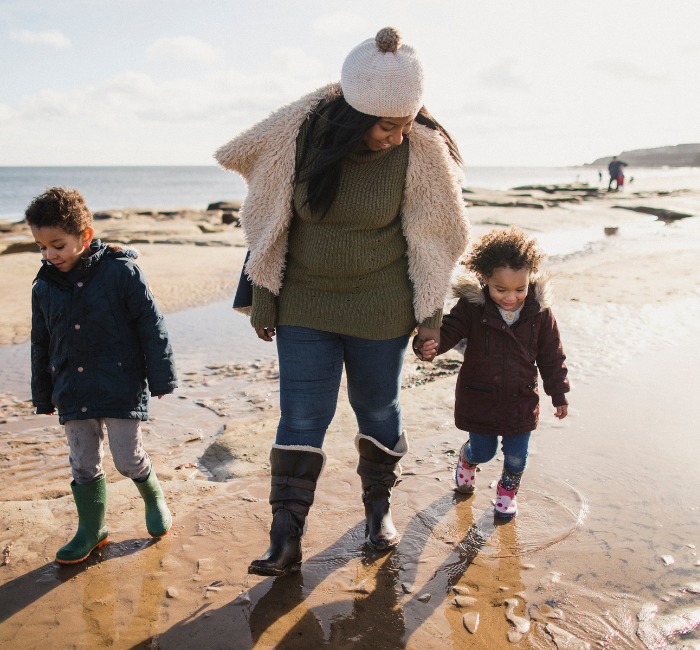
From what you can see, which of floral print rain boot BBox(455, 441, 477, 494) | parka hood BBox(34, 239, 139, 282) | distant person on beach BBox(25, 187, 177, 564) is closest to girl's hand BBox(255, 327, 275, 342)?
distant person on beach BBox(25, 187, 177, 564)

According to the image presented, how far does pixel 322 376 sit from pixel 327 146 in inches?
32.8

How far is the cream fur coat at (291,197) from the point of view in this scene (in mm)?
2176

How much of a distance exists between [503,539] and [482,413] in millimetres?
537

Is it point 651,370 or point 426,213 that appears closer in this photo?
point 426,213

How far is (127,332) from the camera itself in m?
2.43

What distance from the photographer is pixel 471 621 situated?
205 cm

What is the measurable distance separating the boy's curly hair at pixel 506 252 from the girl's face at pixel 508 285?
0.07 ft

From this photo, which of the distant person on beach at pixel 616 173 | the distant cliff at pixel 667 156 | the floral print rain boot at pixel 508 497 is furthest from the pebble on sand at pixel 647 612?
the distant cliff at pixel 667 156

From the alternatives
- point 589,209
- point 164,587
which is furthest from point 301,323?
point 589,209

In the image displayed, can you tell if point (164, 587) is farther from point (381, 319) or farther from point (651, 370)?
point (651, 370)

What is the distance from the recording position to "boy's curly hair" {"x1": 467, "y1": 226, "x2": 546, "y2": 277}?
259 cm

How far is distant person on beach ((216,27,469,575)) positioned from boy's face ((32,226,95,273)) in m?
0.68

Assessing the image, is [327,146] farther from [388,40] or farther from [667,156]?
[667,156]

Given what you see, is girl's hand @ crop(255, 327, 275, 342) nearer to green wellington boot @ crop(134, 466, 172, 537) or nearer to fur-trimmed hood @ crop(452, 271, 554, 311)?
green wellington boot @ crop(134, 466, 172, 537)
